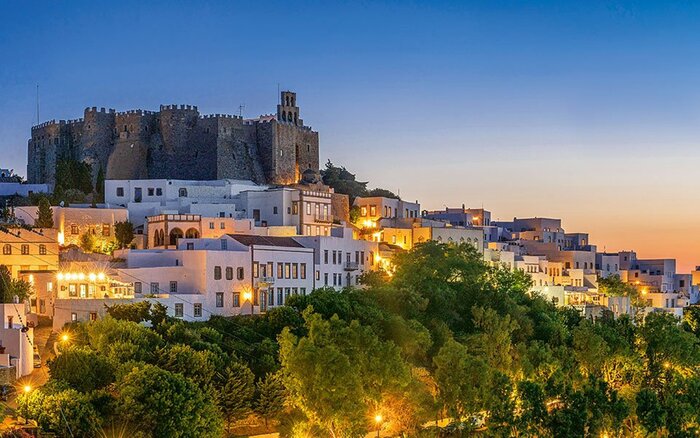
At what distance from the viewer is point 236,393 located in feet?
104

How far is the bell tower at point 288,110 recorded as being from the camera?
69.8 meters

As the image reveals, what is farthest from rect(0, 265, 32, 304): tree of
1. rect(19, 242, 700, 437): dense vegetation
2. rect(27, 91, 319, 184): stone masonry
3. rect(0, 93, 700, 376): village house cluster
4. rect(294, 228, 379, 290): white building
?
rect(27, 91, 319, 184): stone masonry

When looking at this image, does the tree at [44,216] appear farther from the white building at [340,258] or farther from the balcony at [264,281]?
the white building at [340,258]

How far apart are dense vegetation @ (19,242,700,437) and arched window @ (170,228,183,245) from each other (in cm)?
941

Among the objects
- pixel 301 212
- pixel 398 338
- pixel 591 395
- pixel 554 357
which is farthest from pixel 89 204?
pixel 591 395

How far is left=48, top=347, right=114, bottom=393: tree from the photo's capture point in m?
29.6

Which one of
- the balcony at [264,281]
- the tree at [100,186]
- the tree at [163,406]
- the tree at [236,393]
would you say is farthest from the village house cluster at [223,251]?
the tree at [236,393]

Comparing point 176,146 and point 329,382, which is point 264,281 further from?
point 176,146

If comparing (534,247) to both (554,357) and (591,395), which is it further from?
(591,395)

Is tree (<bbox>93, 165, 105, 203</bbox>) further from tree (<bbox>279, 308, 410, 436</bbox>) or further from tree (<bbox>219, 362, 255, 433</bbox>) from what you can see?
tree (<bbox>279, 308, 410, 436</bbox>)

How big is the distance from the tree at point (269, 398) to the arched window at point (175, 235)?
1710cm

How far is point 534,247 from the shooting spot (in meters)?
74.1

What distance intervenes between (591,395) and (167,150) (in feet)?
128

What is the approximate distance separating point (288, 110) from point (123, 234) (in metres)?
22.4
